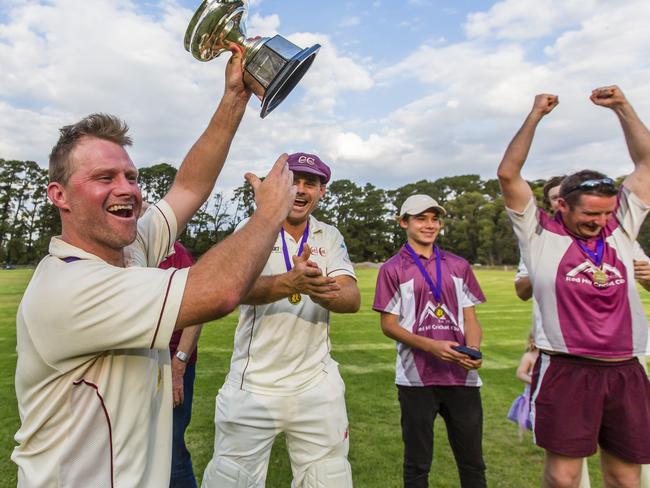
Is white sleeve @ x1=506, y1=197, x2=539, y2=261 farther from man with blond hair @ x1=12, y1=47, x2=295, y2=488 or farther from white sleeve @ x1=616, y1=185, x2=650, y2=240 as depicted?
man with blond hair @ x1=12, y1=47, x2=295, y2=488

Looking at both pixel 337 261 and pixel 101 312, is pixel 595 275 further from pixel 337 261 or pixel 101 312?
pixel 101 312

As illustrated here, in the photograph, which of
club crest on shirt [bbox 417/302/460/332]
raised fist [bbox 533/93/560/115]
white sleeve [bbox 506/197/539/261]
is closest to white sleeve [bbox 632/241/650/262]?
white sleeve [bbox 506/197/539/261]

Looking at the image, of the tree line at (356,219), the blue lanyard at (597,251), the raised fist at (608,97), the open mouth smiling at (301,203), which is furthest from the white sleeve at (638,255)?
the tree line at (356,219)

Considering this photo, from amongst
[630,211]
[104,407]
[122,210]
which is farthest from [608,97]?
[104,407]

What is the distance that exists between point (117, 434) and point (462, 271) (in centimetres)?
305

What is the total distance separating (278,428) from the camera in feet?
9.52

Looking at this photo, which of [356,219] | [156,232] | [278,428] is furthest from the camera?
[356,219]

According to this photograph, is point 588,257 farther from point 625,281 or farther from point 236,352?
point 236,352

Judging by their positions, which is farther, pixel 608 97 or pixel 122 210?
pixel 608 97

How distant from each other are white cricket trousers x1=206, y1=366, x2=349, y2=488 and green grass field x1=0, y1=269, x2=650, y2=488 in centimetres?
137

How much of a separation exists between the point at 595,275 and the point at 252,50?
2.51 meters

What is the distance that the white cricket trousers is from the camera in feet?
9.44

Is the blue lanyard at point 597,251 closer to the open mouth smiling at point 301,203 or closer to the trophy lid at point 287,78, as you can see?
the open mouth smiling at point 301,203

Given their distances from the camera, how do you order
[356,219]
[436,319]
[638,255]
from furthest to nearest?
[356,219], [436,319], [638,255]
